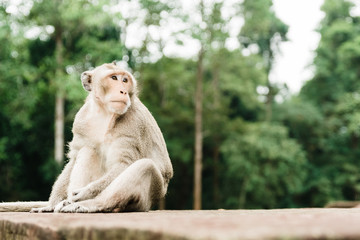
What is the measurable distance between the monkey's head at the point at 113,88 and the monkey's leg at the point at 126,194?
499mm

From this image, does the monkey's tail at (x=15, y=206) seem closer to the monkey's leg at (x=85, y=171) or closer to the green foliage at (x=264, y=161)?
the monkey's leg at (x=85, y=171)

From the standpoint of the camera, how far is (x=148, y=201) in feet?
11.3

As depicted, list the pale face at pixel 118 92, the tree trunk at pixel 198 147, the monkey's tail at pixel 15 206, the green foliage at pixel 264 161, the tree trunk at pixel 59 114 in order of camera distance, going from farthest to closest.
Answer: the green foliage at pixel 264 161, the tree trunk at pixel 198 147, the tree trunk at pixel 59 114, the monkey's tail at pixel 15 206, the pale face at pixel 118 92

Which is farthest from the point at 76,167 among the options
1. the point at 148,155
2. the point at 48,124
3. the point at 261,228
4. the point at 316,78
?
the point at 316,78

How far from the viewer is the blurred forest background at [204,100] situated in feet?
50.2

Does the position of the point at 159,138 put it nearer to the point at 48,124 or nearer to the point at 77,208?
the point at 77,208

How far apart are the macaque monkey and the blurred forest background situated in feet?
33.0

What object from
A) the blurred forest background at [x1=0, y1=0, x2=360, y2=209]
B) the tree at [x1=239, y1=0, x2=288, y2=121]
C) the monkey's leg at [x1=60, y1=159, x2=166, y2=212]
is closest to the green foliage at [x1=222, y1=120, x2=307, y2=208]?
the blurred forest background at [x1=0, y1=0, x2=360, y2=209]

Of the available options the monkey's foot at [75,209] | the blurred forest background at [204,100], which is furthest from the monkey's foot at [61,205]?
the blurred forest background at [204,100]

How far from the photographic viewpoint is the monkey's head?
11.3 ft

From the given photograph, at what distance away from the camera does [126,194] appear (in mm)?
3090

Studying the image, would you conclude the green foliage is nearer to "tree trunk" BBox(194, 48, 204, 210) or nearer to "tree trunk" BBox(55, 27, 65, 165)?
"tree trunk" BBox(194, 48, 204, 210)

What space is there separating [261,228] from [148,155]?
252cm

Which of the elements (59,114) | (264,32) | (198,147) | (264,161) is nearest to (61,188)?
(59,114)
